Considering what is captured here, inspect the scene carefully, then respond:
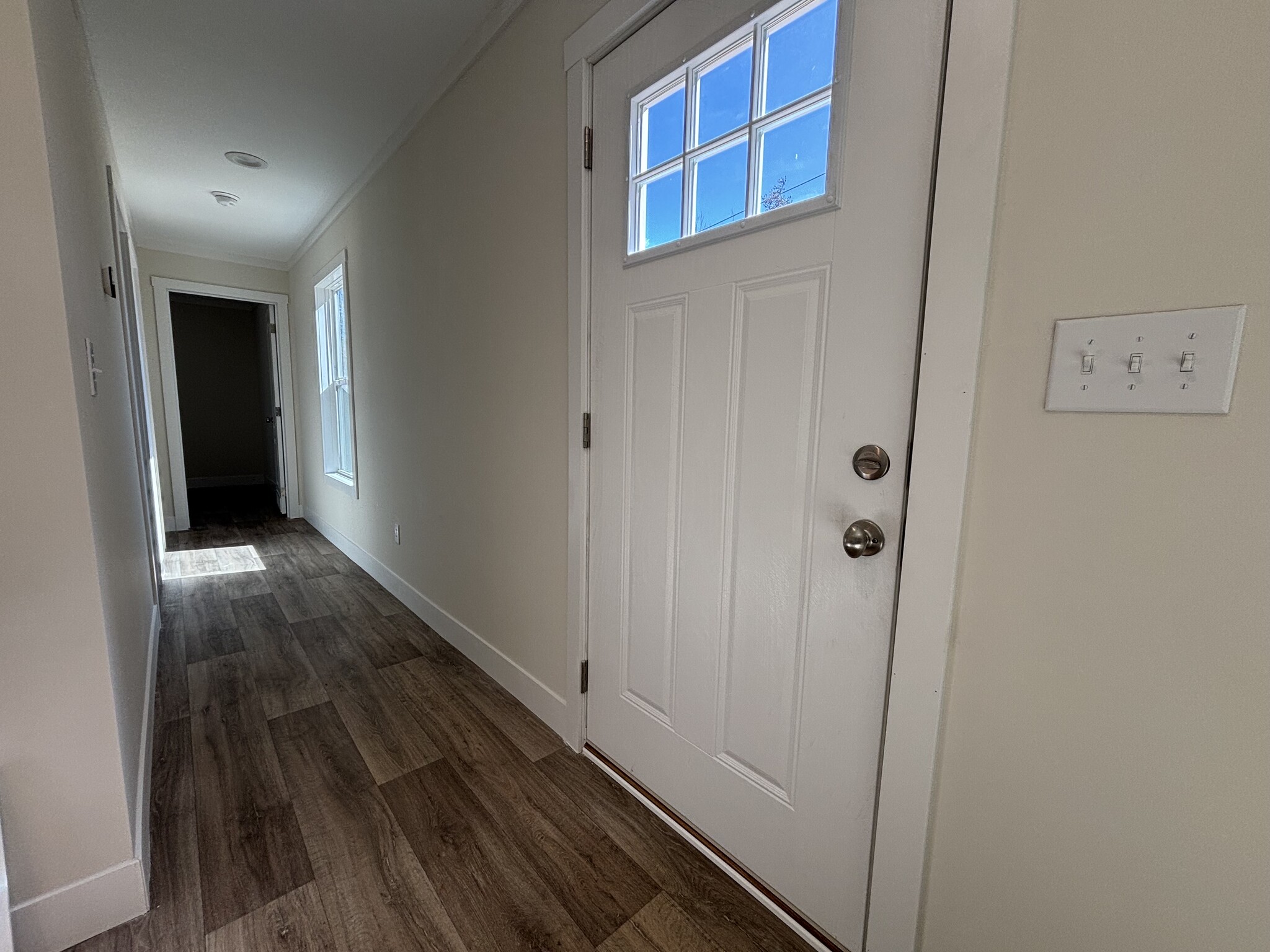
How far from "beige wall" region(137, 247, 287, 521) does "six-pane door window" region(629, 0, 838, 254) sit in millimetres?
4698

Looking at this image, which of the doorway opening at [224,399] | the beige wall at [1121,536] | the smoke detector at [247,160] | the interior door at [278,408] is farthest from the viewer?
the doorway opening at [224,399]

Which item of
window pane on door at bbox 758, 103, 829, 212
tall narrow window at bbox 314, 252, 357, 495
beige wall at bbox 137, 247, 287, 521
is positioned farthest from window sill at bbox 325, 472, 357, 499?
window pane on door at bbox 758, 103, 829, 212

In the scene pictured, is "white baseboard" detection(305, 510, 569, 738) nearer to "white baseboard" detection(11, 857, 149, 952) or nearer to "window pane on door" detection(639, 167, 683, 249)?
"white baseboard" detection(11, 857, 149, 952)

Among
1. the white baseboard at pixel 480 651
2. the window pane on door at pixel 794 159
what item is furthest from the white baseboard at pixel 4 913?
the window pane on door at pixel 794 159

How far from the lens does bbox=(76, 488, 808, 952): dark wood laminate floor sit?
112 cm

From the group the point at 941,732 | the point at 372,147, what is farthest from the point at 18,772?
the point at 372,147

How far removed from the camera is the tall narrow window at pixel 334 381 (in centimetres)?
369

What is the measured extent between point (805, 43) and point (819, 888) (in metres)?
1.67

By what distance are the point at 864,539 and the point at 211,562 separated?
14.3ft

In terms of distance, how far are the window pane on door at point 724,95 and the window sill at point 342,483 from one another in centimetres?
333

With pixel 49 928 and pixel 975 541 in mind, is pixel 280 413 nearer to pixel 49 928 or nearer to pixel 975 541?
pixel 49 928

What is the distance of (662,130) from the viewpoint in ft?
4.14

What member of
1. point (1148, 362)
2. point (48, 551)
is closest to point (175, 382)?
point (48, 551)

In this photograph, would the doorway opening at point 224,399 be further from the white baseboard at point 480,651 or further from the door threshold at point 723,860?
the door threshold at point 723,860
